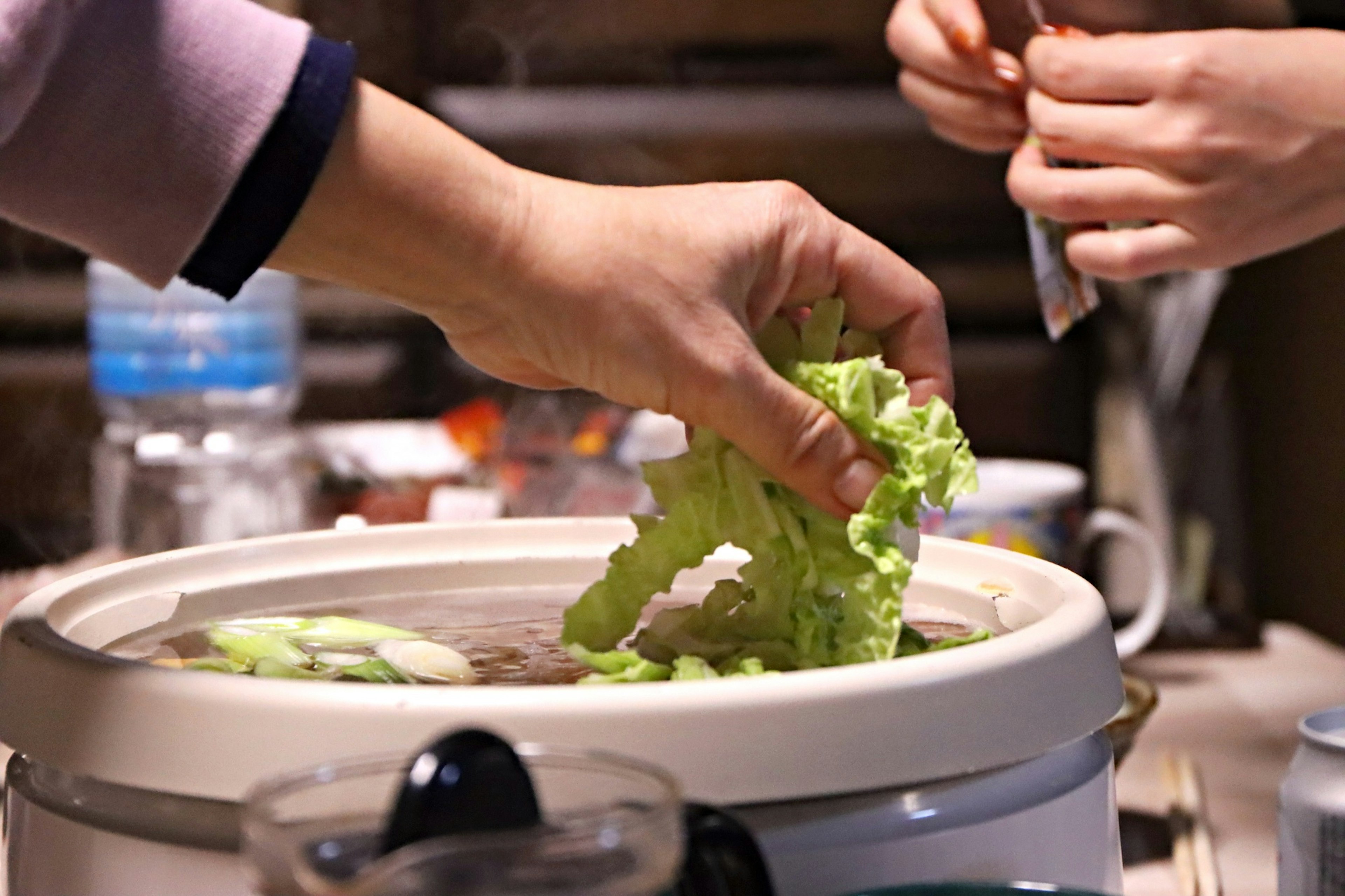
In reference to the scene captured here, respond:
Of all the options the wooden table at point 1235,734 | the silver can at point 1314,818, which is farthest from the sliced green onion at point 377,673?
the wooden table at point 1235,734

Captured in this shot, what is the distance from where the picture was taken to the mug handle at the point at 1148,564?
152cm

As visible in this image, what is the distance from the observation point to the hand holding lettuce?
2.39 feet

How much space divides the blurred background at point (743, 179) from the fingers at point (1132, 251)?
6.34 feet

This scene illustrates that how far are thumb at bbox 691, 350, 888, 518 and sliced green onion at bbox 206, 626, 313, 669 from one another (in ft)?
0.79

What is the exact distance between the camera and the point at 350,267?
0.69m

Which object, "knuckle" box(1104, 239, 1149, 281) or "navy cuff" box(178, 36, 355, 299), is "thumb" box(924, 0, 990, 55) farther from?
"navy cuff" box(178, 36, 355, 299)

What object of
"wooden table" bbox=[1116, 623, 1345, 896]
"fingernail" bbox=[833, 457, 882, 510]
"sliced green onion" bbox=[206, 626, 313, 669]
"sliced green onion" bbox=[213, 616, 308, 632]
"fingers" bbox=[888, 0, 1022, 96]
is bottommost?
"wooden table" bbox=[1116, 623, 1345, 896]

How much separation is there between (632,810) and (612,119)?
326 cm

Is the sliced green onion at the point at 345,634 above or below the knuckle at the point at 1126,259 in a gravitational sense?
below

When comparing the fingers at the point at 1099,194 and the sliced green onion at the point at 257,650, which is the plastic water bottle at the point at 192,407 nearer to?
the fingers at the point at 1099,194

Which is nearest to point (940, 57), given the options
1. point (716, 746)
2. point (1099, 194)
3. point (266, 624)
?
point (1099, 194)

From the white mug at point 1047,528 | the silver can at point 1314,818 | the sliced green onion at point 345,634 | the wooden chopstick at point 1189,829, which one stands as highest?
the sliced green onion at point 345,634

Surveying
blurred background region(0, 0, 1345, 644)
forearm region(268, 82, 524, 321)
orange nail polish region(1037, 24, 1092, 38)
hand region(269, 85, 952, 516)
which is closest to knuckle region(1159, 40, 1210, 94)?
orange nail polish region(1037, 24, 1092, 38)

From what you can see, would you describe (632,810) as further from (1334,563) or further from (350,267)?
(1334,563)
